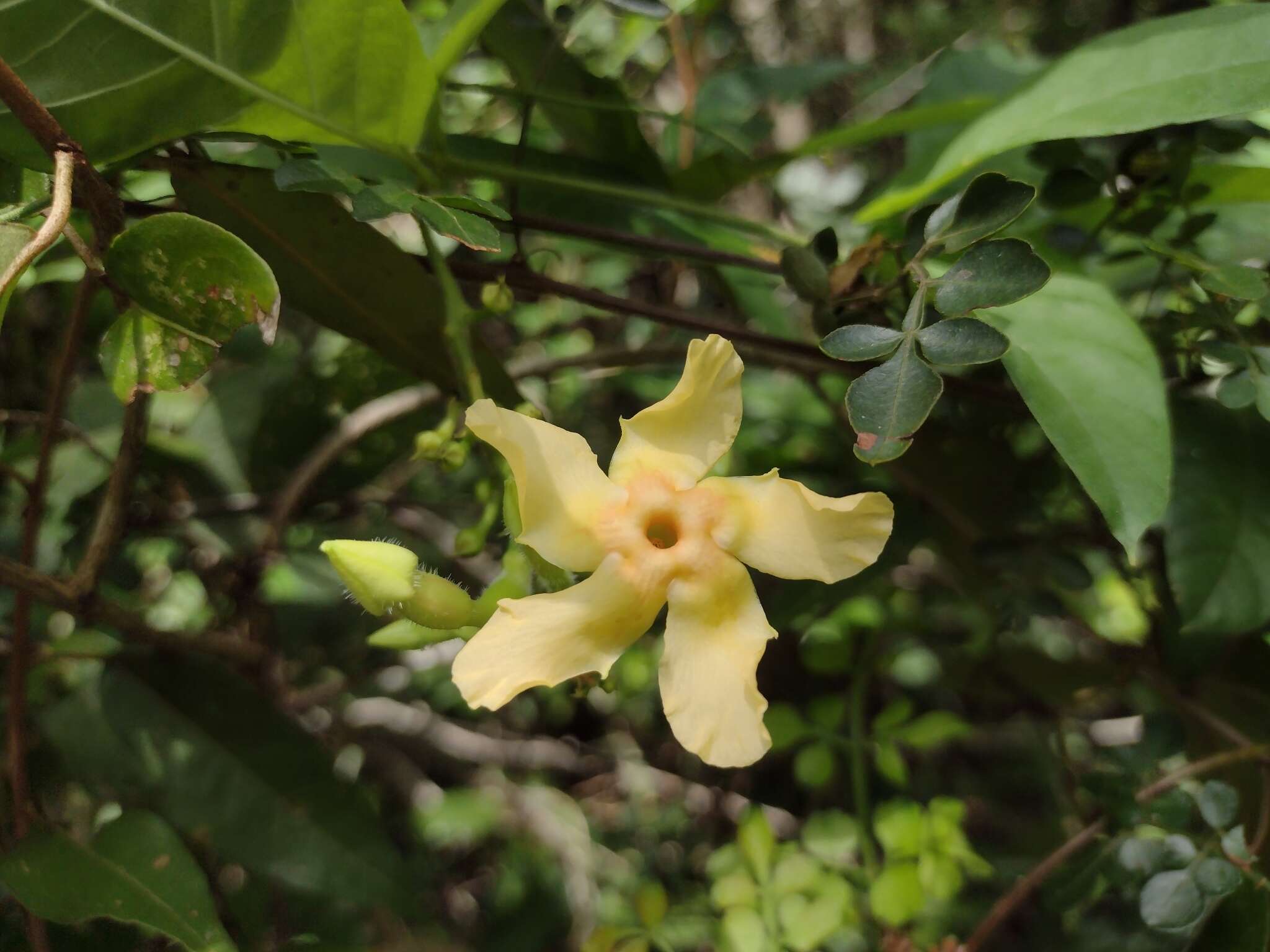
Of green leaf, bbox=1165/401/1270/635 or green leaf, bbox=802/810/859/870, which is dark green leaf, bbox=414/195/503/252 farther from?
green leaf, bbox=802/810/859/870

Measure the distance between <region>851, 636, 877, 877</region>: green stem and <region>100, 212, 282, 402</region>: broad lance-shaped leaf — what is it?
0.73 meters

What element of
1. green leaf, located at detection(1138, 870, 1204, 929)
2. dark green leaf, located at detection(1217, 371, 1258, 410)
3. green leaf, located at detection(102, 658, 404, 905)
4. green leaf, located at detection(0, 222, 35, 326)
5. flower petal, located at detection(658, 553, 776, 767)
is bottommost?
green leaf, located at detection(1138, 870, 1204, 929)

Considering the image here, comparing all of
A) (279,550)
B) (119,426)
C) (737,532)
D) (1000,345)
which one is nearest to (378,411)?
(279,550)

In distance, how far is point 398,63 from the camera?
575 mm

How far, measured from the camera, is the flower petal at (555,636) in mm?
475

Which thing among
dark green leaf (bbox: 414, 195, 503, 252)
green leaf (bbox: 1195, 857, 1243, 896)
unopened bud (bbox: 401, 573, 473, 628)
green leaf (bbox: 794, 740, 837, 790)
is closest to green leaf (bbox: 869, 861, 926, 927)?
green leaf (bbox: 794, 740, 837, 790)

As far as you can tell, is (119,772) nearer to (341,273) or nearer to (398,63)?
(341,273)

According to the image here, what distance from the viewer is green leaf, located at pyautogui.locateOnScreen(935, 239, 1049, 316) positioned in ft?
1.68

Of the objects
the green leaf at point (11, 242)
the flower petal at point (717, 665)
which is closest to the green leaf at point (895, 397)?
the flower petal at point (717, 665)

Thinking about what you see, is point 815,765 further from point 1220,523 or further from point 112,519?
point 112,519

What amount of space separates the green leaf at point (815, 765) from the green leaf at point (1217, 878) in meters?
0.35

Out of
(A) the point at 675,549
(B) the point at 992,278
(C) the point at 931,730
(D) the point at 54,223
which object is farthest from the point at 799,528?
(C) the point at 931,730

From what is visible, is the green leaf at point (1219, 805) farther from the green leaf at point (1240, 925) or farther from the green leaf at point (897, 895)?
the green leaf at point (897, 895)

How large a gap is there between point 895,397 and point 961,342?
50 millimetres
